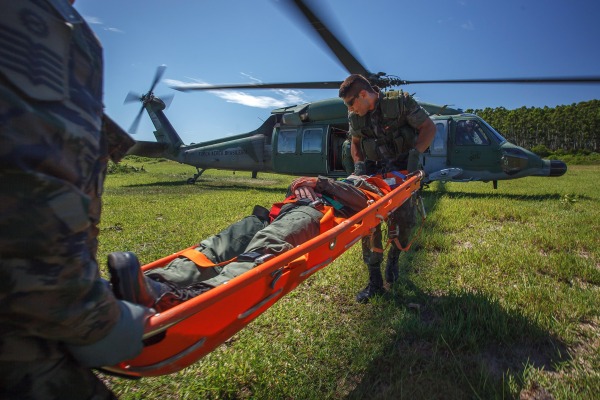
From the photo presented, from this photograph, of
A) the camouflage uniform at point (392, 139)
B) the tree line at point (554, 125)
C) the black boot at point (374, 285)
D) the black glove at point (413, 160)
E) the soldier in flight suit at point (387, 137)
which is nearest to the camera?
the black boot at point (374, 285)

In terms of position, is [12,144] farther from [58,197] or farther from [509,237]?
[509,237]

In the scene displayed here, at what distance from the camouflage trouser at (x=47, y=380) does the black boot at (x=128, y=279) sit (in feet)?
0.90

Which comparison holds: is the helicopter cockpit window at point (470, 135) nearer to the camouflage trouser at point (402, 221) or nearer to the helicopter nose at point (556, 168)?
the helicopter nose at point (556, 168)

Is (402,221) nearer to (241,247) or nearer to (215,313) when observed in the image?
(241,247)

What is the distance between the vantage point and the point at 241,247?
2160 millimetres

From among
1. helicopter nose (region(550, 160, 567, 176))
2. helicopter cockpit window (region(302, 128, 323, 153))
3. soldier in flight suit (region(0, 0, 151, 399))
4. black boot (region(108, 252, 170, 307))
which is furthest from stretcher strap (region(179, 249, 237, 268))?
helicopter nose (region(550, 160, 567, 176))

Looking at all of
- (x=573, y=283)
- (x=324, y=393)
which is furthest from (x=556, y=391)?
(x=573, y=283)

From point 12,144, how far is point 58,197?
0.47 ft

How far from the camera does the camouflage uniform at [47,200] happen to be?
2.47 ft

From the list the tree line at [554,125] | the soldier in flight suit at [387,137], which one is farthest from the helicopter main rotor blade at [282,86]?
the tree line at [554,125]

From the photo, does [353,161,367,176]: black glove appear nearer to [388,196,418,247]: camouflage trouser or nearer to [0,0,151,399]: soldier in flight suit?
[388,196,418,247]: camouflage trouser

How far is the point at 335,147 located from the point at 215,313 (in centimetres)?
973

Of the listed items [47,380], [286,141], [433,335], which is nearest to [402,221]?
[433,335]

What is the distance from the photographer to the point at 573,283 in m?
3.09
